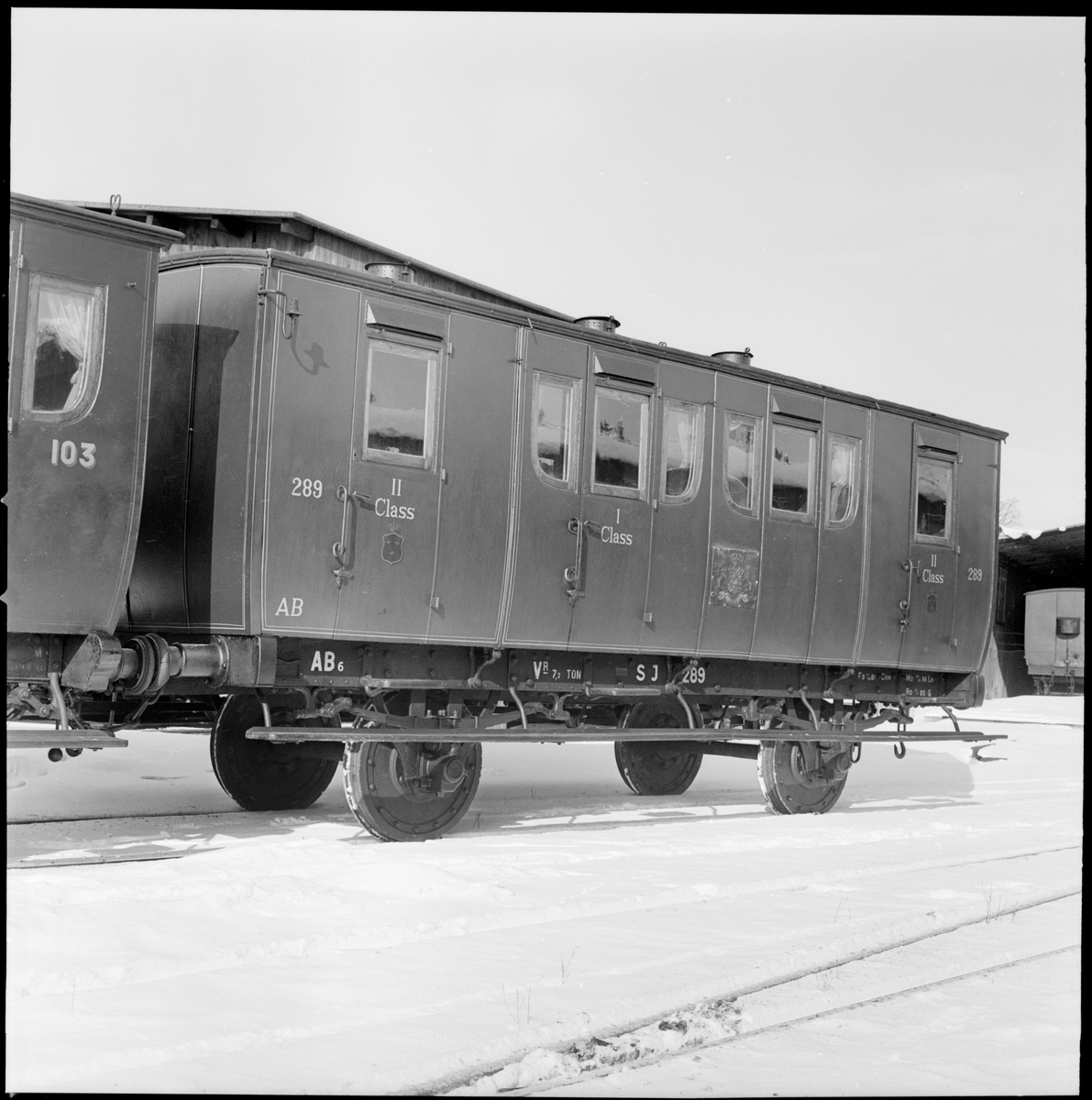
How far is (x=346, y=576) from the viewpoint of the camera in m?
8.81

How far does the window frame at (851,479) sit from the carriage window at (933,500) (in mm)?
1035

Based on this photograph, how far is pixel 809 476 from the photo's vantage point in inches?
480

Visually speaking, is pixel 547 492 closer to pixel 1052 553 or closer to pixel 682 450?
pixel 682 450

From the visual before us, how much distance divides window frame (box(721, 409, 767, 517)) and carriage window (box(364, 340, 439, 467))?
3182 mm

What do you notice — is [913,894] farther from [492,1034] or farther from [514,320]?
[514,320]

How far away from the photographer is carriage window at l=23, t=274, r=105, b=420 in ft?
24.8

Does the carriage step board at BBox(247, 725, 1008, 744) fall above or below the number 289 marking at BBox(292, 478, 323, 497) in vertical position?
below

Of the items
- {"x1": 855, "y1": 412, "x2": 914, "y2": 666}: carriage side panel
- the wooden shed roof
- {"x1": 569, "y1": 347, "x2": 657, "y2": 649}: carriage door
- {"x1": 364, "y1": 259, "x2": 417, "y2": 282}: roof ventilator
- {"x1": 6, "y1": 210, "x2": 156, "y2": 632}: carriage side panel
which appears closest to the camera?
{"x1": 6, "y1": 210, "x2": 156, "y2": 632}: carriage side panel

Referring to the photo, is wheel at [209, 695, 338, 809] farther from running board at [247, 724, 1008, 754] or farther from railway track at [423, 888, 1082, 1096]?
railway track at [423, 888, 1082, 1096]

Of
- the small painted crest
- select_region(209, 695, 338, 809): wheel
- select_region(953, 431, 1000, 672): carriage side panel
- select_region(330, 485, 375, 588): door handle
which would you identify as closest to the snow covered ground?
select_region(209, 695, 338, 809): wheel

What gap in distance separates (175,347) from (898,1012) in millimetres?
6426

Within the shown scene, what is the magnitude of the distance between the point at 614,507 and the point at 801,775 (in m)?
3.86

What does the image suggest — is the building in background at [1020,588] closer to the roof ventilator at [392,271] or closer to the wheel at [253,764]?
the wheel at [253,764]

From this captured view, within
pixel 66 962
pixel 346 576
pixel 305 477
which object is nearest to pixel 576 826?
pixel 346 576
